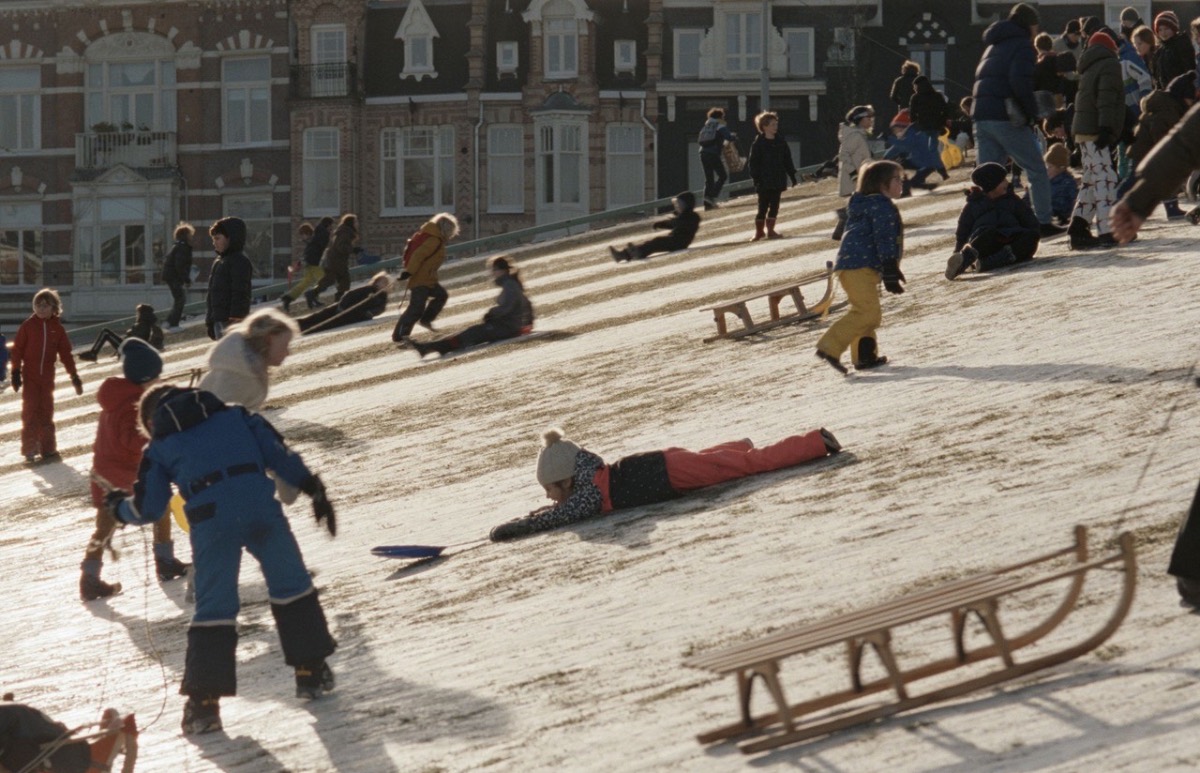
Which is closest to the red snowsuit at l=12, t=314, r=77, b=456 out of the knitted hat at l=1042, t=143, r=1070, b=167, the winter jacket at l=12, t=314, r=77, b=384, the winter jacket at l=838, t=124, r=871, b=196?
the winter jacket at l=12, t=314, r=77, b=384

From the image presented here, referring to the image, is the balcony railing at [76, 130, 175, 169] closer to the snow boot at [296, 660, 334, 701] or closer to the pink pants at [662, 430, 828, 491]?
the pink pants at [662, 430, 828, 491]

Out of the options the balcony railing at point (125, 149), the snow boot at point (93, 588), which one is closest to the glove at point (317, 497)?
the snow boot at point (93, 588)

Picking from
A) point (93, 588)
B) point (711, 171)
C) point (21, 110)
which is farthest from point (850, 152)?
point (21, 110)

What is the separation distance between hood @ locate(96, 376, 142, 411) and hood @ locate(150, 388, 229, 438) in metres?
3.28

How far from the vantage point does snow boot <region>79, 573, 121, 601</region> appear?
38.3 feet

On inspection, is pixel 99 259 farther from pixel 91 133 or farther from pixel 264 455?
pixel 264 455

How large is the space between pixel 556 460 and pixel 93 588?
3.22m

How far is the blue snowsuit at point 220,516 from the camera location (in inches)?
322

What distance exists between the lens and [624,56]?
4891 cm

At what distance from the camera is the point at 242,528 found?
8.21 metres

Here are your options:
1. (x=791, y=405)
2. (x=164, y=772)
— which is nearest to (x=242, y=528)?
(x=164, y=772)

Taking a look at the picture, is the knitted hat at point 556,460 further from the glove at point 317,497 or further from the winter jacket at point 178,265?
the winter jacket at point 178,265

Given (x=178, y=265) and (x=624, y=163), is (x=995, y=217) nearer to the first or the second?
(x=178, y=265)

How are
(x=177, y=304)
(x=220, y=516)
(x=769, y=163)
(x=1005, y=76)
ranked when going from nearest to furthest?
(x=220, y=516)
(x=1005, y=76)
(x=769, y=163)
(x=177, y=304)
